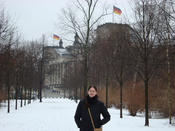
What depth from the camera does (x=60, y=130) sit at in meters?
14.6

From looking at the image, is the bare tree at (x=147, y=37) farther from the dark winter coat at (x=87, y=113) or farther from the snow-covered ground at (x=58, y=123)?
the dark winter coat at (x=87, y=113)

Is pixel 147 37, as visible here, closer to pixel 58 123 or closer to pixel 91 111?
pixel 58 123

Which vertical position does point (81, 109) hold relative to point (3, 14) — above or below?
below

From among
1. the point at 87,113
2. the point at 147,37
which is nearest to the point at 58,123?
the point at 147,37

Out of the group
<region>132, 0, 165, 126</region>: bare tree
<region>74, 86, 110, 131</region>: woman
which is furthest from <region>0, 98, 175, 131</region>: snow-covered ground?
<region>74, 86, 110, 131</region>: woman

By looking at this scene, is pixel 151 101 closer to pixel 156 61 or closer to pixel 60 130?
pixel 156 61

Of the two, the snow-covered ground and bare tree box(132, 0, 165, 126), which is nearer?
the snow-covered ground

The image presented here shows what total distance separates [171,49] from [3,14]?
13.0 m

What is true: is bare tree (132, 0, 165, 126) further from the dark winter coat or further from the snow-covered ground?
the dark winter coat

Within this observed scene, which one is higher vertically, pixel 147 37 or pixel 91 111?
pixel 147 37

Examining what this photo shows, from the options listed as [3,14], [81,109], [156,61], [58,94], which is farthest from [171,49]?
[58,94]

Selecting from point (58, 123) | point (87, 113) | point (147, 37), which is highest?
point (147, 37)

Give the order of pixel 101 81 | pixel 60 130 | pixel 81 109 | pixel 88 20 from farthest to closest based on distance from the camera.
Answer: pixel 101 81 < pixel 88 20 < pixel 60 130 < pixel 81 109

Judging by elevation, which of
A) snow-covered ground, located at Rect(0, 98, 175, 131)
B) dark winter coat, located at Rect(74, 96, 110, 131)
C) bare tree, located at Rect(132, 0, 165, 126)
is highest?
bare tree, located at Rect(132, 0, 165, 126)
